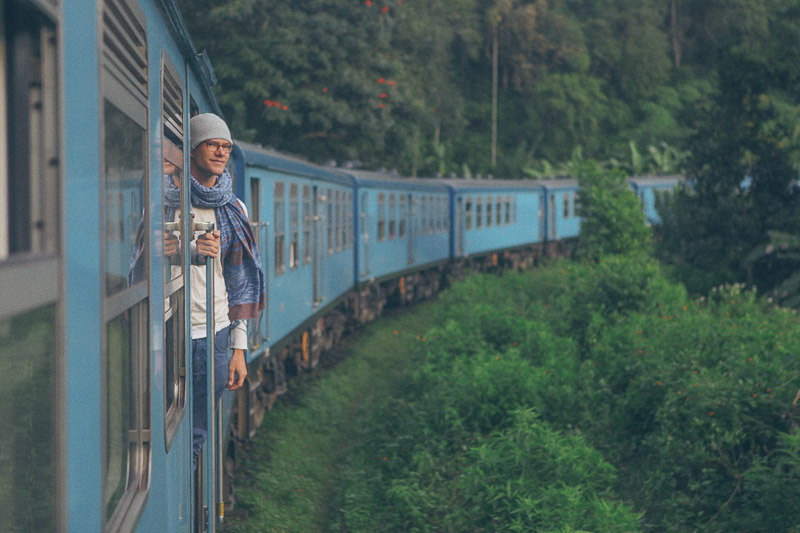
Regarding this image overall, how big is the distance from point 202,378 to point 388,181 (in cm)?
1367

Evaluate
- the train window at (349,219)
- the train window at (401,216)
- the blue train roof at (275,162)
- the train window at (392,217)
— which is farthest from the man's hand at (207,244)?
the train window at (401,216)

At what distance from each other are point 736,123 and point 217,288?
12.5 metres

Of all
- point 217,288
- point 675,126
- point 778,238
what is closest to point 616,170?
point 778,238

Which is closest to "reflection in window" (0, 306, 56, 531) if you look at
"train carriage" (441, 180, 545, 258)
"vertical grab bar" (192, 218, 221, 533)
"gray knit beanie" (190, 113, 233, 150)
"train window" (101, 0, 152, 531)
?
"train window" (101, 0, 152, 531)

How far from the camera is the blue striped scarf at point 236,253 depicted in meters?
4.16

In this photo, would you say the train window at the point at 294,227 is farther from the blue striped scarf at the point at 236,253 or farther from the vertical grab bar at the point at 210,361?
the vertical grab bar at the point at 210,361

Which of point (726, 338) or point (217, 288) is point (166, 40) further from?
point (726, 338)

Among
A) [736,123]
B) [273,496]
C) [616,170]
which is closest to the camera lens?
[273,496]

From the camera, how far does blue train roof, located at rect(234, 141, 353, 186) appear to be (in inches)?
313

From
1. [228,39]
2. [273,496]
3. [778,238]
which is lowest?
[273,496]

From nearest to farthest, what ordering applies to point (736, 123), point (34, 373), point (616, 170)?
point (34, 373)
point (736, 123)
point (616, 170)

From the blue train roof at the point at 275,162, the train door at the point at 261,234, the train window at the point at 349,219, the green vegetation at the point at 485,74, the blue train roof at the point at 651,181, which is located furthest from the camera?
the blue train roof at the point at 651,181

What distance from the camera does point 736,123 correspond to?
15.0m

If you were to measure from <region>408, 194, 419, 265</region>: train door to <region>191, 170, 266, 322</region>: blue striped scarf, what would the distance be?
1492 cm
